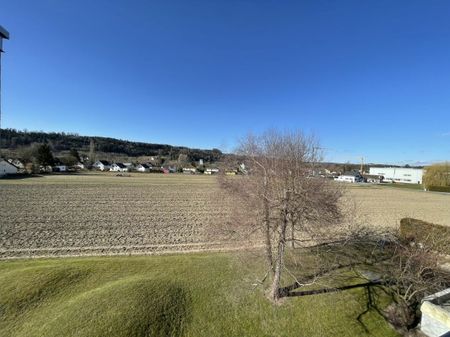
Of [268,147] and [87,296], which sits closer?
[87,296]

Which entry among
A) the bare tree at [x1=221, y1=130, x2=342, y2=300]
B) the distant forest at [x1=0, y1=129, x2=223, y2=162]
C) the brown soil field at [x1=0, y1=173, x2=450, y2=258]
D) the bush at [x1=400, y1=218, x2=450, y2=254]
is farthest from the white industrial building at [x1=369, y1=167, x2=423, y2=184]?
the bare tree at [x1=221, y1=130, x2=342, y2=300]

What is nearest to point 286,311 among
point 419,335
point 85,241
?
point 419,335

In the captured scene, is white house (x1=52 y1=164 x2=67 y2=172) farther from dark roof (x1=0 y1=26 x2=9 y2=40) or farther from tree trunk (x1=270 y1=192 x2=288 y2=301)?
tree trunk (x1=270 y1=192 x2=288 y2=301)

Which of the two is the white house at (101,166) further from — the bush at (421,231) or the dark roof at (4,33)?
the dark roof at (4,33)

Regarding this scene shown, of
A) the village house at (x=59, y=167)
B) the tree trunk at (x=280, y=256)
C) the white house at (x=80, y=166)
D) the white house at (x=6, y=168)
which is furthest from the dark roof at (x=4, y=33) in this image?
the white house at (x=80, y=166)

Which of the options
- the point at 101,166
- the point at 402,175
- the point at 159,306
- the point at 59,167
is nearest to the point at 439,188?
the point at 402,175

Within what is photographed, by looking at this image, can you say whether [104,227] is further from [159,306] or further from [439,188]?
[439,188]

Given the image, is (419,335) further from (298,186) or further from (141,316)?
(141,316)
